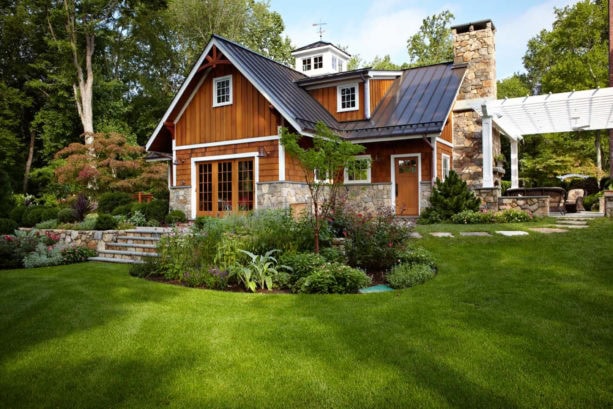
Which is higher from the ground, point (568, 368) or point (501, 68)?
point (501, 68)

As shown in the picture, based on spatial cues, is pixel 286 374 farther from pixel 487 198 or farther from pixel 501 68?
pixel 501 68

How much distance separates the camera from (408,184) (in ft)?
46.5

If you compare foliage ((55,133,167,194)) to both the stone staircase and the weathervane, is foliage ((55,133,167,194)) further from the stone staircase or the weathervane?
the weathervane

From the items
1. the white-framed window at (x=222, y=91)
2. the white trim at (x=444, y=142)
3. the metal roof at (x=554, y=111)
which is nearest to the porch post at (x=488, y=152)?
the metal roof at (x=554, y=111)

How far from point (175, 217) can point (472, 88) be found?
12065 millimetres

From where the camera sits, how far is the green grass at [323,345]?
10.1 ft

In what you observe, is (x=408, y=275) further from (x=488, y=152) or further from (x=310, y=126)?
(x=488, y=152)

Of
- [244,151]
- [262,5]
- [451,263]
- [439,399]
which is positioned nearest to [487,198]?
[451,263]

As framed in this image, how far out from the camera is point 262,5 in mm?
29266

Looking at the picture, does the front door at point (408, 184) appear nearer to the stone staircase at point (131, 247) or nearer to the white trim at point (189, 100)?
the white trim at point (189, 100)

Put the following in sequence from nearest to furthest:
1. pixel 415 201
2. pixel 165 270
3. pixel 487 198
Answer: pixel 165 270
pixel 487 198
pixel 415 201

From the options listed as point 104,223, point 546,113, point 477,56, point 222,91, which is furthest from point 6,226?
point 477,56

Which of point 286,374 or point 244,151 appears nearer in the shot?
point 286,374

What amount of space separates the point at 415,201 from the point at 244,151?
5.90 m
